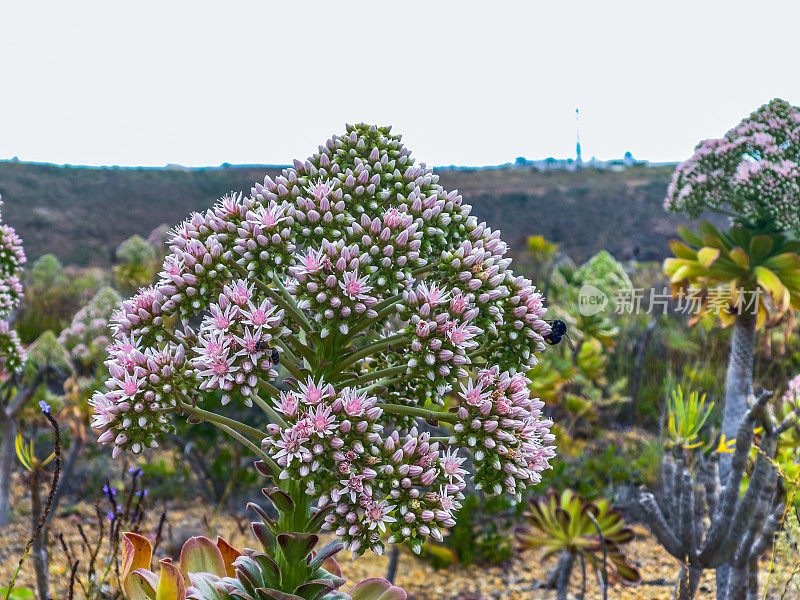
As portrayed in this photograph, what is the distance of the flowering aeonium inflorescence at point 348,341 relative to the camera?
138cm

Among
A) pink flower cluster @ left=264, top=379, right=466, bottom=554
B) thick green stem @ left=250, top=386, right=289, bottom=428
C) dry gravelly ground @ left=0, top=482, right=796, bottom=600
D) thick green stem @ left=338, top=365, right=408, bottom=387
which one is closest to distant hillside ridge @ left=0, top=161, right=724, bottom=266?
dry gravelly ground @ left=0, top=482, right=796, bottom=600

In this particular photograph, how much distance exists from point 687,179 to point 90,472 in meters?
5.98

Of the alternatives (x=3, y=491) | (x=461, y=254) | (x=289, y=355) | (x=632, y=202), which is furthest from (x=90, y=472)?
(x=632, y=202)

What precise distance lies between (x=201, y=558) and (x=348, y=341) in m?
0.84

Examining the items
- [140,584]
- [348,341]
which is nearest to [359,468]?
[348,341]

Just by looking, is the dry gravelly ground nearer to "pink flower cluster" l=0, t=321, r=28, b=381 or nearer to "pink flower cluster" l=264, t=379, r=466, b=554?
"pink flower cluster" l=0, t=321, r=28, b=381

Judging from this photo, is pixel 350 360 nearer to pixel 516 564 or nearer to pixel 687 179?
pixel 516 564

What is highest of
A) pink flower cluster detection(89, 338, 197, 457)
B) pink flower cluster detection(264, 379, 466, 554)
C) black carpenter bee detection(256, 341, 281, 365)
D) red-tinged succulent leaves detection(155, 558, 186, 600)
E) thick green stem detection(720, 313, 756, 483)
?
black carpenter bee detection(256, 341, 281, 365)

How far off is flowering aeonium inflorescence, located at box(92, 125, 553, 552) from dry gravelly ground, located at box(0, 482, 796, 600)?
2497mm

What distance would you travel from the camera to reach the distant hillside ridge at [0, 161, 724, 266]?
37375 millimetres

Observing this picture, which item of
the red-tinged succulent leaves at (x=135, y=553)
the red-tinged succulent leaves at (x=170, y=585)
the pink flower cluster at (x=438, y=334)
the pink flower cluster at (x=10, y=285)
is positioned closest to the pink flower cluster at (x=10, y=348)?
the pink flower cluster at (x=10, y=285)

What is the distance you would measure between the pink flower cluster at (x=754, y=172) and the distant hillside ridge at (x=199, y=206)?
3046 centimetres

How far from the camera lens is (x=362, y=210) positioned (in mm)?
1637

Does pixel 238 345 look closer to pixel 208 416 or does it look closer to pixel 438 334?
pixel 208 416
